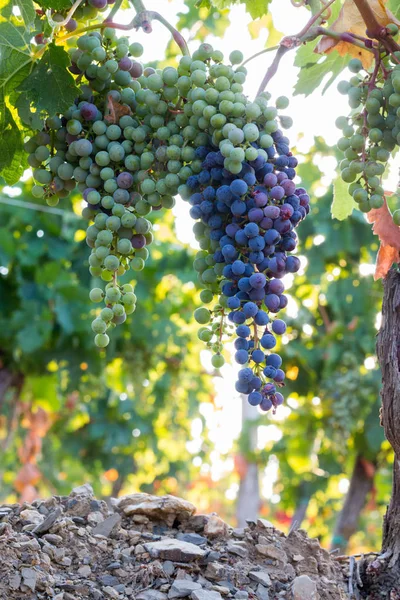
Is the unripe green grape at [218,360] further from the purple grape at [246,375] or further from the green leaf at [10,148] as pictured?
the green leaf at [10,148]

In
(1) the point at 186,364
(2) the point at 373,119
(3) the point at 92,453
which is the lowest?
(2) the point at 373,119

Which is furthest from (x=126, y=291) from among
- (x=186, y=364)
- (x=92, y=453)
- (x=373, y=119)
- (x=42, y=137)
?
(x=92, y=453)

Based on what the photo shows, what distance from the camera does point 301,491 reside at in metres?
6.29

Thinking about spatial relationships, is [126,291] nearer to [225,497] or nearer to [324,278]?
[324,278]

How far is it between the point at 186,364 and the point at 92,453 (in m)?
1.48

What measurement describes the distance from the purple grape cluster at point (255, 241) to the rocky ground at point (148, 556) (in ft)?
1.66

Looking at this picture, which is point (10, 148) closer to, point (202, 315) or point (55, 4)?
point (55, 4)

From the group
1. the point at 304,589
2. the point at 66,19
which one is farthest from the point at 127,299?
the point at 304,589

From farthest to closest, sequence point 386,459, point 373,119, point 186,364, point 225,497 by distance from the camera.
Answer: point 225,497, point 186,364, point 386,459, point 373,119

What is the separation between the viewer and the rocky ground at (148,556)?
151 cm

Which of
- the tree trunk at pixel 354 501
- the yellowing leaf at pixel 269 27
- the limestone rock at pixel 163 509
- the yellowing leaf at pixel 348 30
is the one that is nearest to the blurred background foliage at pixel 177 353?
the tree trunk at pixel 354 501

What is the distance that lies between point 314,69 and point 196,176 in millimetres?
745

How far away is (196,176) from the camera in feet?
4.70

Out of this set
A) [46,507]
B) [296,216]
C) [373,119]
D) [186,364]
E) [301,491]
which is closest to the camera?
[296,216]
